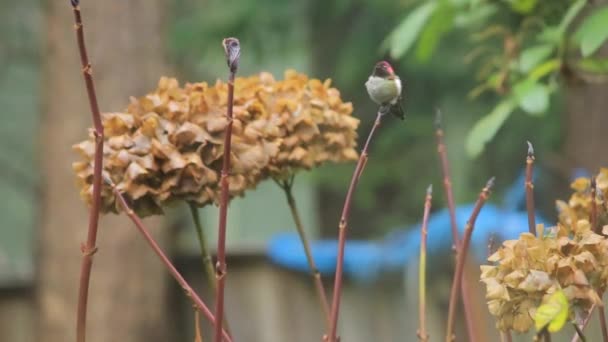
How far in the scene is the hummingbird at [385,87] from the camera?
772 mm

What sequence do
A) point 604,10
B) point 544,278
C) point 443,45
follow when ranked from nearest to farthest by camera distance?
1. point 544,278
2. point 604,10
3. point 443,45

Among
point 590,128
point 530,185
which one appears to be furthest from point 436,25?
point 590,128

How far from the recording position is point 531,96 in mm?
1418

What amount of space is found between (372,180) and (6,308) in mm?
1870

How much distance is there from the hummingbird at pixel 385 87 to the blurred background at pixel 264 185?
2.17 m

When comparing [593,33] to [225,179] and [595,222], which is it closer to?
[595,222]

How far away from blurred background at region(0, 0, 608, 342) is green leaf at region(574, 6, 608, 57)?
171cm

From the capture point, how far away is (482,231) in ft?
10.6

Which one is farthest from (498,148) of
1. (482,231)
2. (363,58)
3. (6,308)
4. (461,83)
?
(6,308)

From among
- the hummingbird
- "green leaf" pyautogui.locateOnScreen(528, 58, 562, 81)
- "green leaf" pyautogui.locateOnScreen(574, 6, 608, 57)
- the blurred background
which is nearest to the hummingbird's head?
the hummingbird

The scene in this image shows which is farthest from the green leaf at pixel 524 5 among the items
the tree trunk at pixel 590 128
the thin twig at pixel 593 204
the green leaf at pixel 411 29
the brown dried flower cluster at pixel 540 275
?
the tree trunk at pixel 590 128

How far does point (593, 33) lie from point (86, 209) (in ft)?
10.4

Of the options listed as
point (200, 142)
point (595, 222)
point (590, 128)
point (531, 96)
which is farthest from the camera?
point (590, 128)

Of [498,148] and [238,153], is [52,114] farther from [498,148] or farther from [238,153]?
[238,153]
